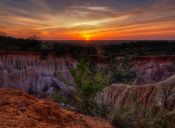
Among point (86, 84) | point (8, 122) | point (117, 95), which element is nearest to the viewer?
point (8, 122)

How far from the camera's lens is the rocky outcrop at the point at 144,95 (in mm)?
21812

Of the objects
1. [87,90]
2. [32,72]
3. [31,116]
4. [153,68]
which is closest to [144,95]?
[87,90]

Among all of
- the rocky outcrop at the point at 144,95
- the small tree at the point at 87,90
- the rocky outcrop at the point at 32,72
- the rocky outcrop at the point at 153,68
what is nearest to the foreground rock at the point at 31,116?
the small tree at the point at 87,90

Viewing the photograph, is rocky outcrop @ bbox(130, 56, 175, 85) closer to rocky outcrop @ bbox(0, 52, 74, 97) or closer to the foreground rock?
rocky outcrop @ bbox(0, 52, 74, 97)

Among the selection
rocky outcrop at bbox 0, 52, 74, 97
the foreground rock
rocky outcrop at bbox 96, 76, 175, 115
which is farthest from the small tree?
rocky outcrop at bbox 0, 52, 74, 97

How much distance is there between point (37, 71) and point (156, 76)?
18.0m

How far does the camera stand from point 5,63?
1779 inches

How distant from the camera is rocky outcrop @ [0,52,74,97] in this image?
42.4m

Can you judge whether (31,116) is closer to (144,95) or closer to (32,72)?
(144,95)

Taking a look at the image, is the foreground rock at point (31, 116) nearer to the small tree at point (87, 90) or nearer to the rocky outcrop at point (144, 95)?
the small tree at point (87, 90)

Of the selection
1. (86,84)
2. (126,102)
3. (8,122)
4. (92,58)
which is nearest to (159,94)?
(126,102)

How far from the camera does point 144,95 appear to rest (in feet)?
78.3

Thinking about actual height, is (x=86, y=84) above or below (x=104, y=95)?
above

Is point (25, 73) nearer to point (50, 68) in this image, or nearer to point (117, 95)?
point (50, 68)
